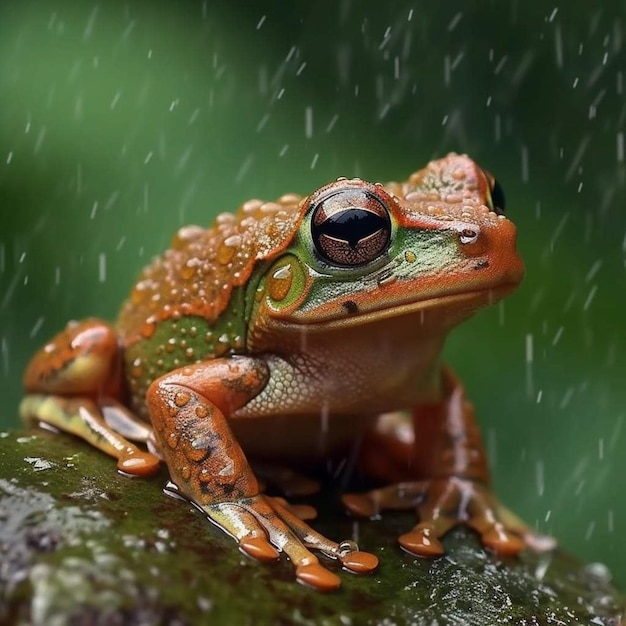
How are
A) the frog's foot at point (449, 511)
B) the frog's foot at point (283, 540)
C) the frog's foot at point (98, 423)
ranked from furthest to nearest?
the frog's foot at point (449, 511) < the frog's foot at point (98, 423) < the frog's foot at point (283, 540)

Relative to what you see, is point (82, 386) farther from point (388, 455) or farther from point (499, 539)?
point (499, 539)

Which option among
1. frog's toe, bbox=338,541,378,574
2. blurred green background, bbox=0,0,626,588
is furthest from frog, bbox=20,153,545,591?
blurred green background, bbox=0,0,626,588

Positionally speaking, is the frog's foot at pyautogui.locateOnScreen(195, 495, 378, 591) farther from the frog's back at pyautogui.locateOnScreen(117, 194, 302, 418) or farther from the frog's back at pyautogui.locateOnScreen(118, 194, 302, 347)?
the frog's back at pyautogui.locateOnScreen(118, 194, 302, 347)

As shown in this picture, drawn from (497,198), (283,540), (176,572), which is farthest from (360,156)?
(176,572)

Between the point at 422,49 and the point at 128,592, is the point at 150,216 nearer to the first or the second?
the point at 422,49

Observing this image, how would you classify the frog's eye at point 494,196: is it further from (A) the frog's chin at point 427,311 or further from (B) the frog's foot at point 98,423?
(B) the frog's foot at point 98,423

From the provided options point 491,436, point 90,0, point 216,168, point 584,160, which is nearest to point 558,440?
point 491,436

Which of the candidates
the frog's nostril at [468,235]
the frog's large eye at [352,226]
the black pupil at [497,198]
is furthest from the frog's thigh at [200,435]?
the black pupil at [497,198]
